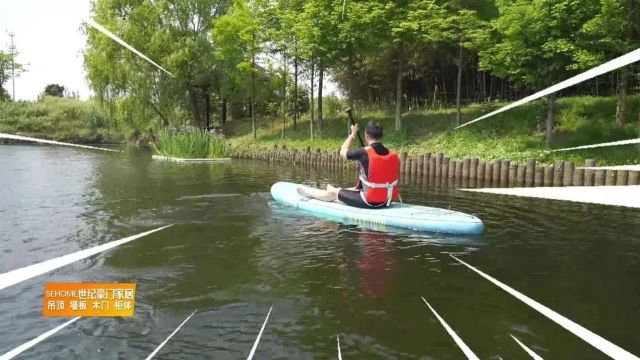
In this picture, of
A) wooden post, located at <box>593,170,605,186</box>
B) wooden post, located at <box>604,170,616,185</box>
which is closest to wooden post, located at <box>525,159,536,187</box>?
wooden post, located at <box>593,170,605,186</box>

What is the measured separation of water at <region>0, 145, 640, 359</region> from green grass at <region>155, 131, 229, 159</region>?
509 inches

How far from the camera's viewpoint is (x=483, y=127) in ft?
85.1

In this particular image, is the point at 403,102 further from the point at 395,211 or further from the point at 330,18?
the point at 395,211

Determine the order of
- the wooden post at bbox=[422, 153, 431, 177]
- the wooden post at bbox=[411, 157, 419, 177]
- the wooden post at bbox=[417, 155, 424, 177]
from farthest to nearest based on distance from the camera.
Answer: the wooden post at bbox=[411, 157, 419, 177], the wooden post at bbox=[417, 155, 424, 177], the wooden post at bbox=[422, 153, 431, 177]

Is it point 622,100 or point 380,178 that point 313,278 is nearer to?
point 380,178

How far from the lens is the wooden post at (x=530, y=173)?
730 inches

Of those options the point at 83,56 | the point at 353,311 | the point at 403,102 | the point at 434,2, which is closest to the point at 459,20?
the point at 434,2

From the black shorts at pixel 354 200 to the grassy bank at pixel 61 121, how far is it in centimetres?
3604

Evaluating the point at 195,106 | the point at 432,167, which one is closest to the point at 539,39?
the point at 432,167

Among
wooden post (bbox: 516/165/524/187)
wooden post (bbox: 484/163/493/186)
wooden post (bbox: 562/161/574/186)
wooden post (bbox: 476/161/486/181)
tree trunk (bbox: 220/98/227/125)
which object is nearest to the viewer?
wooden post (bbox: 562/161/574/186)

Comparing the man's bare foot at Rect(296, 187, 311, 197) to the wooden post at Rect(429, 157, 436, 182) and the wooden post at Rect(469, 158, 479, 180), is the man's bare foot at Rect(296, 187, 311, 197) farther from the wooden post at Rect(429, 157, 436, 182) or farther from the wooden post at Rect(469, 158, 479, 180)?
the wooden post at Rect(429, 157, 436, 182)

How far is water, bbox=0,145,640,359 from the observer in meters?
5.60

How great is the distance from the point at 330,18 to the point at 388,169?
762 inches

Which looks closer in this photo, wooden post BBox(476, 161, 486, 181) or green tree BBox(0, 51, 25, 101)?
wooden post BBox(476, 161, 486, 181)
